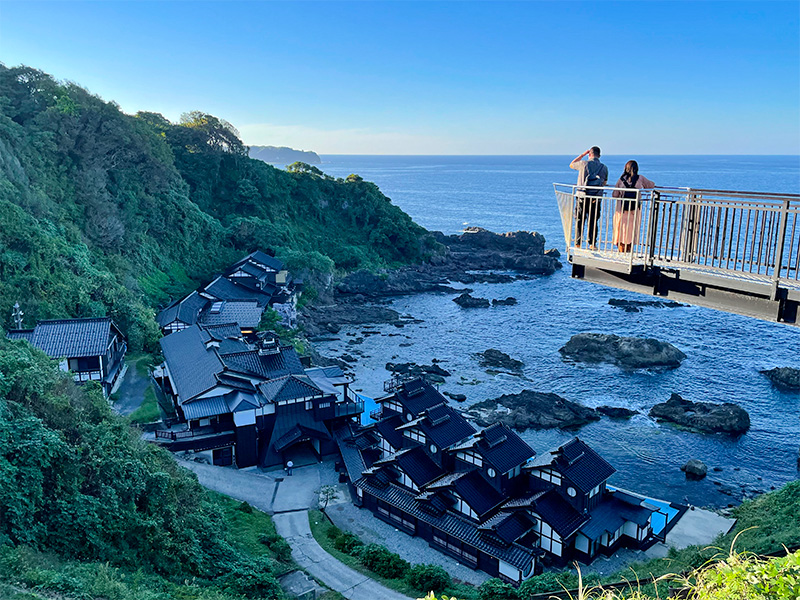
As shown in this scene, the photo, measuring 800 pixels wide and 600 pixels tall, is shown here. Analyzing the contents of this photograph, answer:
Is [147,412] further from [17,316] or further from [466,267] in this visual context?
[466,267]

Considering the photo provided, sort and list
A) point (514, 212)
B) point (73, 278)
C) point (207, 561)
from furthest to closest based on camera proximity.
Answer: point (514, 212) → point (73, 278) → point (207, 561)

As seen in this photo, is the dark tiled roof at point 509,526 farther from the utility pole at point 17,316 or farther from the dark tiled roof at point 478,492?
the utility pole at point 17,316

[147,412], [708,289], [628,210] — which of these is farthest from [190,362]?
[708,289]

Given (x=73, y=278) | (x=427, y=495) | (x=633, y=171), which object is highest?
(x=633, y=171)

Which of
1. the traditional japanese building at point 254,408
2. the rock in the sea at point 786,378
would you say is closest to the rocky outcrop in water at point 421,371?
the traditional japanese building at point 254,408

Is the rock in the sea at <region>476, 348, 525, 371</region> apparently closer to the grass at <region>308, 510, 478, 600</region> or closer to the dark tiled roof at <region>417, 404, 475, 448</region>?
the dark tiled roof at <region>417, 404, 475, 448</region>

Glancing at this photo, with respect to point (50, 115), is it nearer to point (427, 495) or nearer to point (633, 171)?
point (427, 495)

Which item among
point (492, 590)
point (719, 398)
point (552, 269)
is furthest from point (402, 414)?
point (552, 269)
